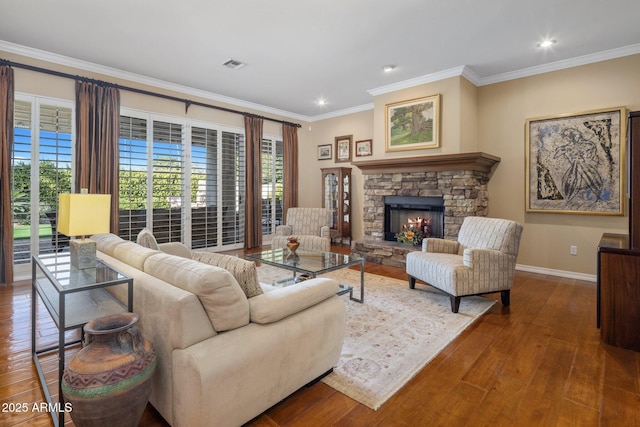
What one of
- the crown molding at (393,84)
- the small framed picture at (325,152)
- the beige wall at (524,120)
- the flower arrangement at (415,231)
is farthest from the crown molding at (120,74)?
the flower arrangement at (415,231)

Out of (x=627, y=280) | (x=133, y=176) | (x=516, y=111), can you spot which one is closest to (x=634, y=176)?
(x=627, y=280)

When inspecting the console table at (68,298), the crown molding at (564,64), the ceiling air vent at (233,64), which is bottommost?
the console table at (68,298)

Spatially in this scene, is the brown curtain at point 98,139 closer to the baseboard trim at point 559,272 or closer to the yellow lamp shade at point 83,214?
the yellow lamp shade at point 83,214

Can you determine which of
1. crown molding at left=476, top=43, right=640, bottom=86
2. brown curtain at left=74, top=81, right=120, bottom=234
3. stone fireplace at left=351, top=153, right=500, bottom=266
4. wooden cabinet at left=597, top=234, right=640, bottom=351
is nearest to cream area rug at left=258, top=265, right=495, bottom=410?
wooden cabinet at left=597, top=234, right=640, bottom=351

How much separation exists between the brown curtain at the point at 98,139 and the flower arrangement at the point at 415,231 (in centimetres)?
435

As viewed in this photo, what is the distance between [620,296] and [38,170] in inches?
245

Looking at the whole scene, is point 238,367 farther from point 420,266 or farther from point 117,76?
point 117,76

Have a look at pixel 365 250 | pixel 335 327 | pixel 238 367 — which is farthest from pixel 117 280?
pixel 365 250

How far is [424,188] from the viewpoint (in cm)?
519

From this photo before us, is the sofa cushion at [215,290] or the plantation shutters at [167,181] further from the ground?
the plantation shutters at [167,181]

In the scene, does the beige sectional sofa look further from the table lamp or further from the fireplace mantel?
the fireplace mantel

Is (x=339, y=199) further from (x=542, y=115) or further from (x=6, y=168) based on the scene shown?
(x=6, y=168)

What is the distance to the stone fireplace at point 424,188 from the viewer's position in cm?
471

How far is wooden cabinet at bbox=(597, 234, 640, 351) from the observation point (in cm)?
241
